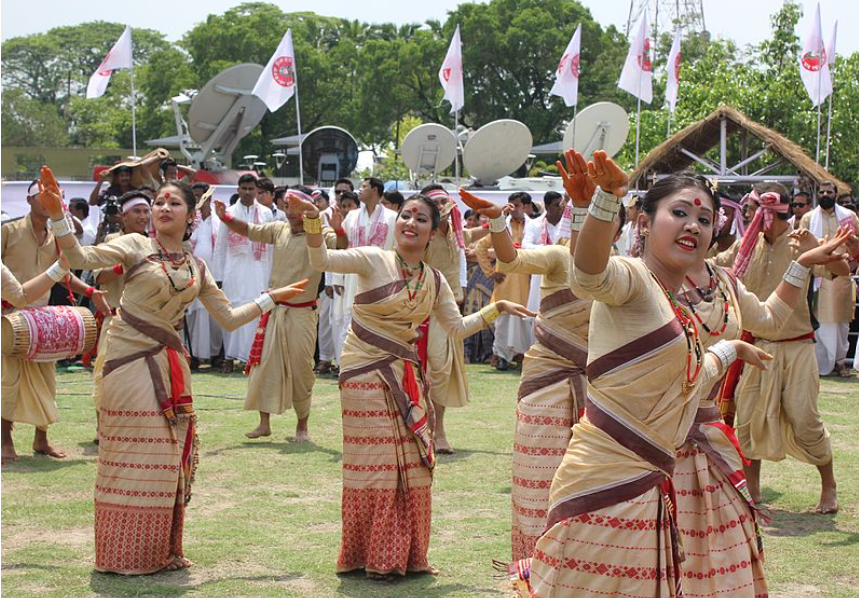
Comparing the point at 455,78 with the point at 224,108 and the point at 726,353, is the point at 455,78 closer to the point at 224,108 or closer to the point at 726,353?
the point at 224,108

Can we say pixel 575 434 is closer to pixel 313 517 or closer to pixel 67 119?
pixel 313 517

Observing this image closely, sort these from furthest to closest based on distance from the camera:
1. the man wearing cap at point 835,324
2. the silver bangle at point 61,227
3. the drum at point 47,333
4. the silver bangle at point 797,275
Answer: the man wearing cap at point 835,324
the drum at point 47,333
the silver bangle at point 61,227
the silver bangle at point 797,275

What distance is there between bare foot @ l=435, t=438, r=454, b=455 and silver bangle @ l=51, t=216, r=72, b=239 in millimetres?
4452

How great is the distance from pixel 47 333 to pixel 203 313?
18.8ft

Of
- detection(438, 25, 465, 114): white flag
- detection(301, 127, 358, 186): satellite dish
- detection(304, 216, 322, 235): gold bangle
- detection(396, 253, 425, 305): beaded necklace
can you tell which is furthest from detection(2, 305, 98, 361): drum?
detection(301, 127, 358, 186): satellite dish

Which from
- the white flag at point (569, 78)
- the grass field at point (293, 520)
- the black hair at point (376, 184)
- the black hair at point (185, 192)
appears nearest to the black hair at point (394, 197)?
the black hair at point (376, 184)

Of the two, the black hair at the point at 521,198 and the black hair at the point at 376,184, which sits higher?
the black hair at the point at 376,184

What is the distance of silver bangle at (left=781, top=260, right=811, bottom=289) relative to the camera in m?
5.07

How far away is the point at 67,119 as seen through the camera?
73.1m

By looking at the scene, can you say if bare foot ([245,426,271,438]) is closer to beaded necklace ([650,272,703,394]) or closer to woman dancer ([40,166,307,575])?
woman dancer ([40,166,307,575])

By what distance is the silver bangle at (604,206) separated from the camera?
11.5 ft

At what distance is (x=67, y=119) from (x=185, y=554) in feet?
233

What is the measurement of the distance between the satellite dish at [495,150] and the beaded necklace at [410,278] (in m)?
13.3

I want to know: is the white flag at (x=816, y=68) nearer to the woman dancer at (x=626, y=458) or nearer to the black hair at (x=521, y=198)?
the black hair at (x=521, y=198)
